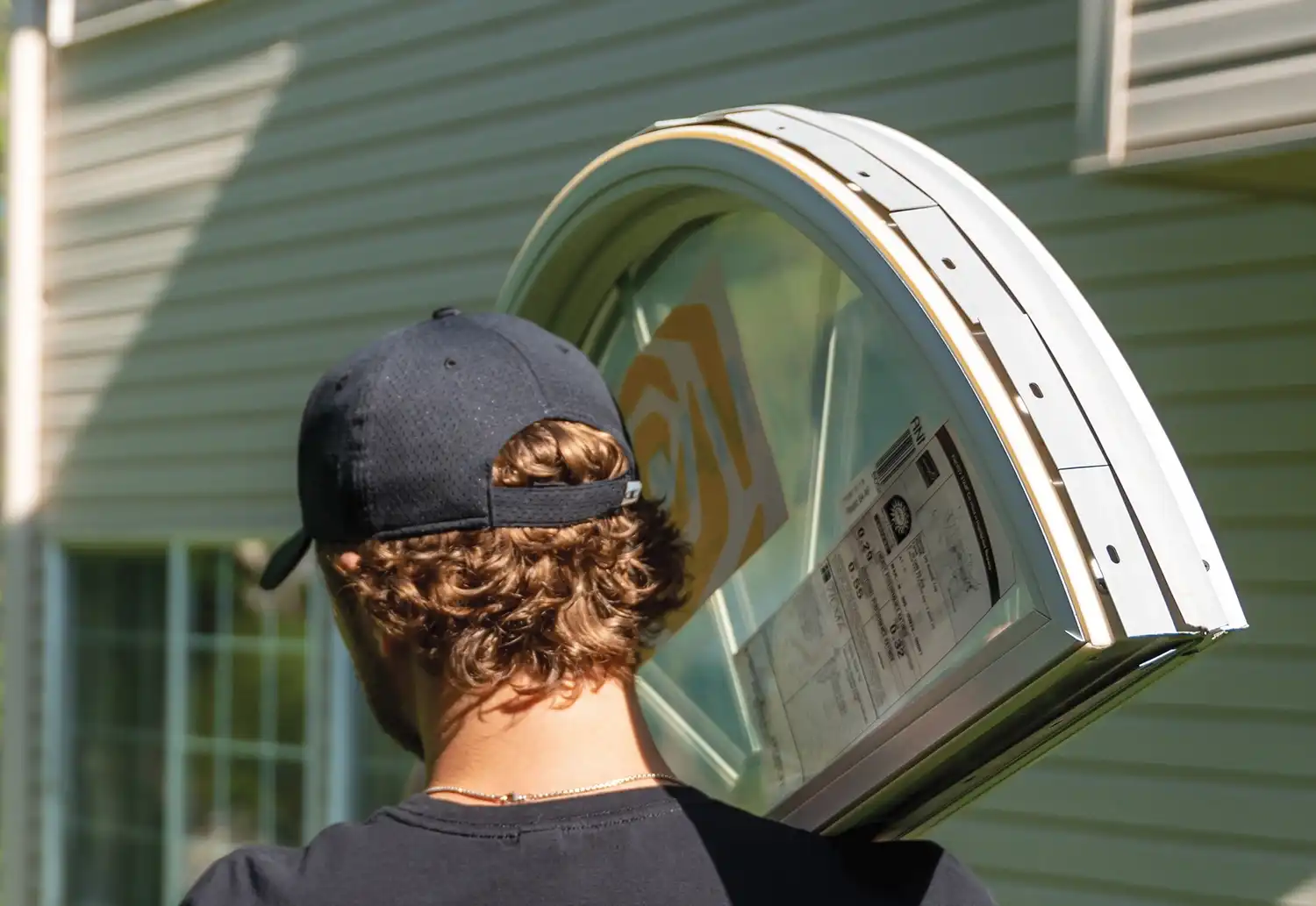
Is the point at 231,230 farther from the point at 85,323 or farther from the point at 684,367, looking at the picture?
the point at 684,367

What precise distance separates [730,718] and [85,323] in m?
6.38

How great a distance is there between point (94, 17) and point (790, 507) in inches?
278

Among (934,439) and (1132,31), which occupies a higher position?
(1132,31)

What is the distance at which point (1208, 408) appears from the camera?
3.91 meters

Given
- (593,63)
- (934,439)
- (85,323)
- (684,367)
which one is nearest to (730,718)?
(684,367)

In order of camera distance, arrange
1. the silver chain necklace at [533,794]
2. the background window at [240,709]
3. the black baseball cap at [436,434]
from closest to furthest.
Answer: the silver chain necklace at [533,794] → the black baseball cap at [436,434] → the background window at [240,709]

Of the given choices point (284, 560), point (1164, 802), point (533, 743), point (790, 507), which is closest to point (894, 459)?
point (790, 507)

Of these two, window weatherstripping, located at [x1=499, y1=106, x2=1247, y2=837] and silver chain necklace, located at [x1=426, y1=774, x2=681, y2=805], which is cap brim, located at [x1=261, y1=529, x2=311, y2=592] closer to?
silver chain necklace, located at [x1=426, y1=774, x2=681, y2=805]

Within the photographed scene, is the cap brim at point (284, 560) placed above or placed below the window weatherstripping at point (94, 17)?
below

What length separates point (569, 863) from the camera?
4.91 ft

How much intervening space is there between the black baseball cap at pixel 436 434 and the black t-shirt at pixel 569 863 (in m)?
0.31

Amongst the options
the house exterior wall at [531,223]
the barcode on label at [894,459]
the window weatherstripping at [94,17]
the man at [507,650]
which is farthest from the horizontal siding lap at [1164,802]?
the window weatherstripping at [94,17]

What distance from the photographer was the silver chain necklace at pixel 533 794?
1571 millimetres

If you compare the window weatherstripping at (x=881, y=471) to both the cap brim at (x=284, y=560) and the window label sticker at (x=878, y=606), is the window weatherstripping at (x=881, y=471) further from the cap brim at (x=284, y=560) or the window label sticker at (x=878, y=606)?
the cap brim at (x=284, y=560)
